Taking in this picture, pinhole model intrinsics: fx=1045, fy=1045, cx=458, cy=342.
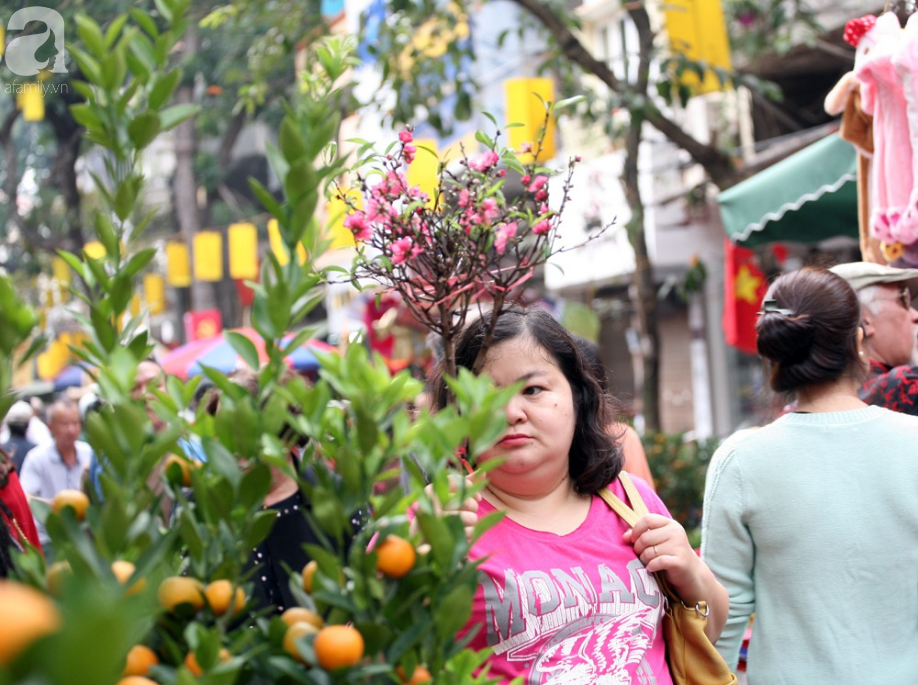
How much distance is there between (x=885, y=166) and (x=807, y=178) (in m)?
1.09

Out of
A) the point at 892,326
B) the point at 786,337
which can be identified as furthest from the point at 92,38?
the point at 892,326

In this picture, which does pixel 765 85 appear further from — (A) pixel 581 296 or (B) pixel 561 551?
(A) pixel 581 296

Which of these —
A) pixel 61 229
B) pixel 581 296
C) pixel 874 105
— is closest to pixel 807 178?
pixel 874 105

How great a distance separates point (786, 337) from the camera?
233 cm

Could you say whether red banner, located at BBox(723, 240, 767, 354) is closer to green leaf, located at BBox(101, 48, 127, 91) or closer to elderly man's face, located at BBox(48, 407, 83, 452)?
elderly man's face, located at BBox(48, 407, 83, 452)

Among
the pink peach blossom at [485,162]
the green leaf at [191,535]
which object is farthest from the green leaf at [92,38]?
the pink peach blossom at [485,162]

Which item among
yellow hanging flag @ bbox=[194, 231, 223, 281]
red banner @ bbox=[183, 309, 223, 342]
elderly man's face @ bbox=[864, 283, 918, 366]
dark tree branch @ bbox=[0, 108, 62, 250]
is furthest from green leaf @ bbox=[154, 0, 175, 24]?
dark tree branch @ bbox=[0, 108, 62, 250]

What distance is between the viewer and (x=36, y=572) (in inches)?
41.3

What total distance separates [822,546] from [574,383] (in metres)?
0.64

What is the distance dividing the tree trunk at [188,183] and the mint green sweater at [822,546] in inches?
502

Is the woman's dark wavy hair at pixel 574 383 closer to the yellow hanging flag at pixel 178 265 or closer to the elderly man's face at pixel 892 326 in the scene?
the elderly man's face at pixel 892 326

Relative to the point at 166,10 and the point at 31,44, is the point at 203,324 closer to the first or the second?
the point at 31,44

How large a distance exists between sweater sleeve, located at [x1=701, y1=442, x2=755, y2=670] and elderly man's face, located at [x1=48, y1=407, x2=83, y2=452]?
4.76m

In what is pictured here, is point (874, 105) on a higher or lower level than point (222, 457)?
higher
